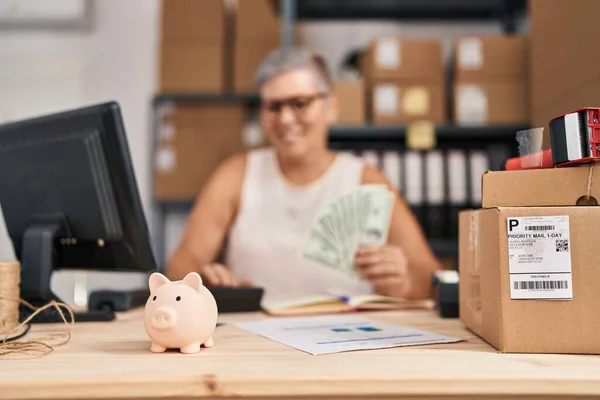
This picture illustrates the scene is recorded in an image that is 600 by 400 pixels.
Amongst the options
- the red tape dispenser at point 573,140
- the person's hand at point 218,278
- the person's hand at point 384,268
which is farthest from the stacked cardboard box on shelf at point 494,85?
the red tape dispenser at point 573,140

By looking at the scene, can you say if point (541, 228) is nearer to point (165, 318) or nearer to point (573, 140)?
point (573, 140)

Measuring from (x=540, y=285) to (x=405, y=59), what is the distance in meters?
1.95

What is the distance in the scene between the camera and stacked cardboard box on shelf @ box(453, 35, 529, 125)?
2.46 meters

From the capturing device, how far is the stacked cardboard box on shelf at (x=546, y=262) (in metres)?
0.63

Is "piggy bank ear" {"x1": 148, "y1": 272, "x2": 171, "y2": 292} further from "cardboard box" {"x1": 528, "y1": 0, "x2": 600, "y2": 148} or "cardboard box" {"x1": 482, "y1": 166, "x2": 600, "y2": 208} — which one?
"cardboard box" {"x1": 528, "y1": 0, "x2": 600, "y2": 148}

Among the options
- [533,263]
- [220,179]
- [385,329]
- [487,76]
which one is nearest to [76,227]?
[385,329]

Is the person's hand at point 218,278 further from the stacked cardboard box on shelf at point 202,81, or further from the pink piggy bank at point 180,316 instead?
the stacked cardboard box on shelf at point 202,81

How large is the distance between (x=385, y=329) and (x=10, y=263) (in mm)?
551

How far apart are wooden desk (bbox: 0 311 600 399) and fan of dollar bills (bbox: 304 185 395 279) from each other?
88 cm

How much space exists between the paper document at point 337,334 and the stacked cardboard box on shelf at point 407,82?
64.2 inches

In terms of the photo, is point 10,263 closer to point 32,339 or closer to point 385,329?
point 32,339

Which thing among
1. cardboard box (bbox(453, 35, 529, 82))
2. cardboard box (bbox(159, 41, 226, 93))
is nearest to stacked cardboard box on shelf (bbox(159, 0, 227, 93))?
cardboard box (bbox(159, 41, 226, 93))

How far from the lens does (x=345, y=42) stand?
9.58 ft

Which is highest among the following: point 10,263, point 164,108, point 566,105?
point 164,108
